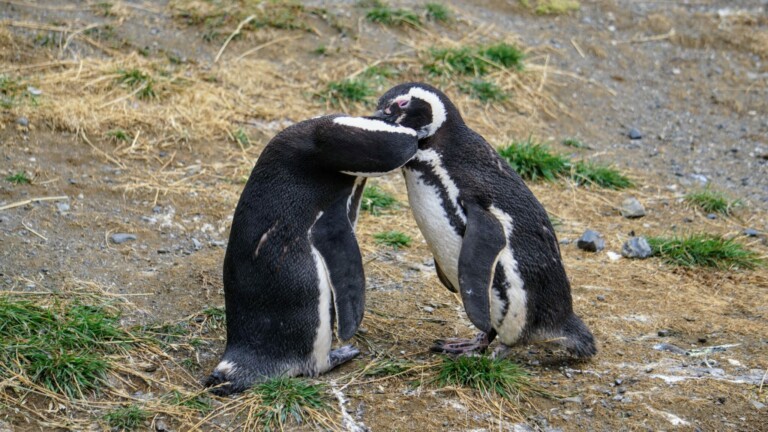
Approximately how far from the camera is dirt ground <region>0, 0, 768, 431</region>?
3.50 meters

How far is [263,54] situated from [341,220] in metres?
4.22

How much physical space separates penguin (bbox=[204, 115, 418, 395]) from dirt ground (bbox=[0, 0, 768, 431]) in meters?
0.23

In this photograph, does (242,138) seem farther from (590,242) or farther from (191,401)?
(191,401)

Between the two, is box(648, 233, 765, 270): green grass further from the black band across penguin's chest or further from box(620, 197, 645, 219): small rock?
the black band across penguin's chest

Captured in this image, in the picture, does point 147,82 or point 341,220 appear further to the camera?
point 147,82

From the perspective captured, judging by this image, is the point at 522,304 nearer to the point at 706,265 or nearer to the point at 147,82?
the point at 706,265

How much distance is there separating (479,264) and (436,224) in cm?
30

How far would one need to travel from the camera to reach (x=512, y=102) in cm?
726

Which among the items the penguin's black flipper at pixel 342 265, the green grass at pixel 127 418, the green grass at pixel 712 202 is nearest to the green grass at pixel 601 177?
the green grass at pixel 712 202

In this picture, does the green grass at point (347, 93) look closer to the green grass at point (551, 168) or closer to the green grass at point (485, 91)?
the green grass at point (485, 91)

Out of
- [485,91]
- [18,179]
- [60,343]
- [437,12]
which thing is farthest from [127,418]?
[437,12]

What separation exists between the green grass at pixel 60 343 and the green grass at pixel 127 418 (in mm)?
202

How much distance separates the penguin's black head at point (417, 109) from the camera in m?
3.71

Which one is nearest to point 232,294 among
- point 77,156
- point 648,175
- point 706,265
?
point 77,156
